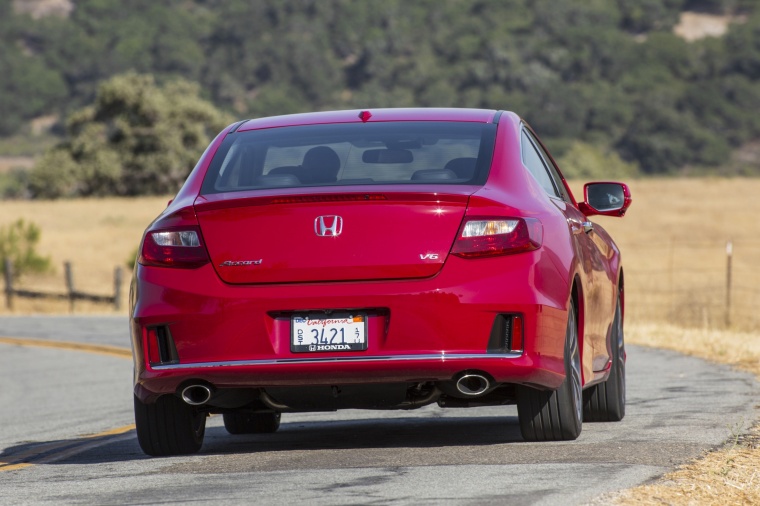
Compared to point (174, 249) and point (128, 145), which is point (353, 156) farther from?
point (128, 145)

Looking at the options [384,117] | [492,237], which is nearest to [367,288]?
[492,237]

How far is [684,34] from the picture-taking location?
180 m

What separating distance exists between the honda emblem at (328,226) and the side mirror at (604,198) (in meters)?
2.24

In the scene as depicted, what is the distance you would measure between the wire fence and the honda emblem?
1268cm

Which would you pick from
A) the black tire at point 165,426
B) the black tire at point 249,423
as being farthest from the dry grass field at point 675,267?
the black tire at point 249,423

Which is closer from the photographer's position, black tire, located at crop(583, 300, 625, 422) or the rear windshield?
the rear windshield

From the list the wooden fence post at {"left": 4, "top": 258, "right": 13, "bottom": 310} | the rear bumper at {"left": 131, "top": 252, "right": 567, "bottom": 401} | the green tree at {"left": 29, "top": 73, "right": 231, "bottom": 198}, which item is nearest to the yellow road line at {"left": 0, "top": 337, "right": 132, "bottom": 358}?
the rear bumper at {"left": 131, "top": 252, "right": 567, "bottom": 401}

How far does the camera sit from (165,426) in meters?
7.15

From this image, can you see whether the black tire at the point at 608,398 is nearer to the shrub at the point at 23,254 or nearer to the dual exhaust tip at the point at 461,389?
the dual exhaust tip at the point at 461,389

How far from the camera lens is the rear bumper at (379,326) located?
20.5ft

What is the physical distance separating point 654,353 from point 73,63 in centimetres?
16800

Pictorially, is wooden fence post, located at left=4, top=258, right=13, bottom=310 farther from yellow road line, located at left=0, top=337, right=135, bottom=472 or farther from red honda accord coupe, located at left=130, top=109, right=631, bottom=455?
red honda accord coupe, located at left=130, top=109, right=631, bottom=455

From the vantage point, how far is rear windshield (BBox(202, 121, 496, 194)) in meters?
6.81

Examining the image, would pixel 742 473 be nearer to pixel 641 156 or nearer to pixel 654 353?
pixel 654 353
